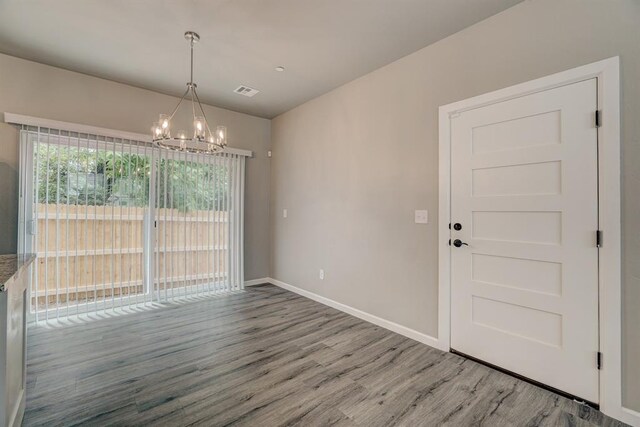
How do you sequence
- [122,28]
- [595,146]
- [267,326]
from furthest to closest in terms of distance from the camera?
1. [267,326]
2. [122,28]
3. [595,146]

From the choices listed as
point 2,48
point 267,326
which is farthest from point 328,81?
point 2,48

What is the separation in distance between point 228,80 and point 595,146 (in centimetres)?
347

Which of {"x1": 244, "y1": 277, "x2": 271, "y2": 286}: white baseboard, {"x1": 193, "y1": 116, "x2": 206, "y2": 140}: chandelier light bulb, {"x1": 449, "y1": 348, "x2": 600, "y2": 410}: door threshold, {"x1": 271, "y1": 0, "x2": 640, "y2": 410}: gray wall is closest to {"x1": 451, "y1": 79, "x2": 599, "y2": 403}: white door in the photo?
{"x1": 449, "y1": 348, "x2": 600, "y2": 410}: door threshold

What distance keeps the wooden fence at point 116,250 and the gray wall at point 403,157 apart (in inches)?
43.1

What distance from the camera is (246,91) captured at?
12.3 ft

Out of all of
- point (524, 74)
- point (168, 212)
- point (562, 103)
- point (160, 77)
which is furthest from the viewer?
point (168, 212)

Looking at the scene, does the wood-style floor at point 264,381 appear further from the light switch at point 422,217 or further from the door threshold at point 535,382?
the light switch at point 422,217

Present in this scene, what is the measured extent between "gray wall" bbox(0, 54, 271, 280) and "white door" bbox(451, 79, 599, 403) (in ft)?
10.5

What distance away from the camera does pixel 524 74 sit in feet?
6.99

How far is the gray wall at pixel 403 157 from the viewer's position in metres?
1.73

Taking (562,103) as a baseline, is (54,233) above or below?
below

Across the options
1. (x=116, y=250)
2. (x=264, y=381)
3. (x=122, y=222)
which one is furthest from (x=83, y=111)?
(x=264, y=381)

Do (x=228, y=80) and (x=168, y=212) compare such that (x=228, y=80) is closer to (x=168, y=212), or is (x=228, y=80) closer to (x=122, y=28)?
(x=122, y=28)

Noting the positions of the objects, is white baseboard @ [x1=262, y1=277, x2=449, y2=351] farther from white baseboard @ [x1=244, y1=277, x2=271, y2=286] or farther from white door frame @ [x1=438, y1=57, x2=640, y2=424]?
white door frame @ [x1=438, y1=57, x2=640, y2=424]
